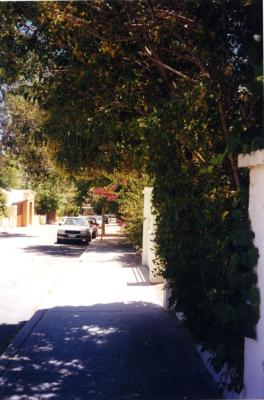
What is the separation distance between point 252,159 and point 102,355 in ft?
12.0

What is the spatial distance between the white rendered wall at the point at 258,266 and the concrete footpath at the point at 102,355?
1208 millimetres

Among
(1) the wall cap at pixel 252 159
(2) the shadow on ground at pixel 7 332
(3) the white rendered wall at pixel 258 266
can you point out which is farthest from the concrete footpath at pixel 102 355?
(1) the wall cap at pixel 252 159

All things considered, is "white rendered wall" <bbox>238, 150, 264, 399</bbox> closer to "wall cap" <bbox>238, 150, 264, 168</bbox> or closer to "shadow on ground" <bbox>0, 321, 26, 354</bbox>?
"wall cap" <bbox>238, 150, 264, 168</bbox>

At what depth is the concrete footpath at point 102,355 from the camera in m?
5.01

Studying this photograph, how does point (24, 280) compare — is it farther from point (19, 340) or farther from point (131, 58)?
point (131, 58)

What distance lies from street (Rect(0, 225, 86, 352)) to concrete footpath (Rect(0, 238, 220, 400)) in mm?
355

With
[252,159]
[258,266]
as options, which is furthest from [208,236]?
[252,159]

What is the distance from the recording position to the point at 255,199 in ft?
12.4

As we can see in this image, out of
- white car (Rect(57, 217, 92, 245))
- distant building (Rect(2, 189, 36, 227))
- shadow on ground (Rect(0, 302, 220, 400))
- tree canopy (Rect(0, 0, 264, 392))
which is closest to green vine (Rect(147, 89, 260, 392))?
tree canopy (Rect(0, 0, 264, 392))

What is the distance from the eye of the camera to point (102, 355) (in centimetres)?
620

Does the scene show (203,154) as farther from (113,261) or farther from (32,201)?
(32,201)

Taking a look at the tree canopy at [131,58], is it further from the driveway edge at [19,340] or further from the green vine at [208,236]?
the driveway edge at [19,340]

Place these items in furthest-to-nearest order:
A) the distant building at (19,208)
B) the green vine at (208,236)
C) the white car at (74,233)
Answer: the distant building at (19,208) < the white car at (74,233) < the green vine at (208,236)

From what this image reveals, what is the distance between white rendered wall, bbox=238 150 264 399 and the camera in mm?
3617
